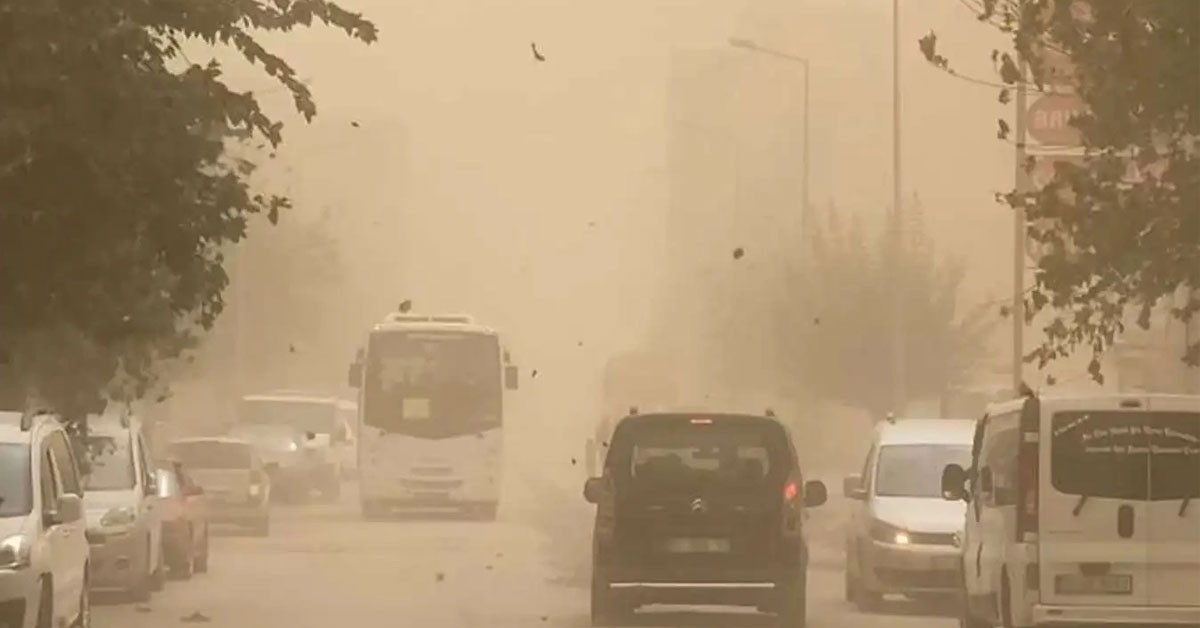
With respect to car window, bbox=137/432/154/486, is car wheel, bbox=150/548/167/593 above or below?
below

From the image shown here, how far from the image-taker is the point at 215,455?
4581 cm

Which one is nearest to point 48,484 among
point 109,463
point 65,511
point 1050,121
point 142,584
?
point 65,511

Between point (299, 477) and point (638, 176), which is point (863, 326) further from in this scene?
point (638, 176)

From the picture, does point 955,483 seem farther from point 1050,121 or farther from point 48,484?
point 1050,121

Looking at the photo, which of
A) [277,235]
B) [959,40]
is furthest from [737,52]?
[277,235]

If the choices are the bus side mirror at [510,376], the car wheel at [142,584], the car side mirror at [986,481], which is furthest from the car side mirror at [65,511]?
the bus side mirror at [510,376]

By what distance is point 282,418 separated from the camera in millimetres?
64812

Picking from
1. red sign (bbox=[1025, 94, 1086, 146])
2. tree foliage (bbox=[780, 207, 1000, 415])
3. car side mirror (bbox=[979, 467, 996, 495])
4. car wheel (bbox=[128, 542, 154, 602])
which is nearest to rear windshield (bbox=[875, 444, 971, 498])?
car side mirror (bbox=[979, 467, 996, 495])

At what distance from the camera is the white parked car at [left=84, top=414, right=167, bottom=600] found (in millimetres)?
28875

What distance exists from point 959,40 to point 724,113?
51.4m

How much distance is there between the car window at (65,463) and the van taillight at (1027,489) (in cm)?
683

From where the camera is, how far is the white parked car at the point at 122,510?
94.7ft

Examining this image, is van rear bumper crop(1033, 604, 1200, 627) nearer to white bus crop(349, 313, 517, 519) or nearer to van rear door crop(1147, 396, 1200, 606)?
van rear door crop(1147, 396, 1200, 606)

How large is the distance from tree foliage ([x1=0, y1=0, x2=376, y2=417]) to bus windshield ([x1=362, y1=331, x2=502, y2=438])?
3089 centimetres
